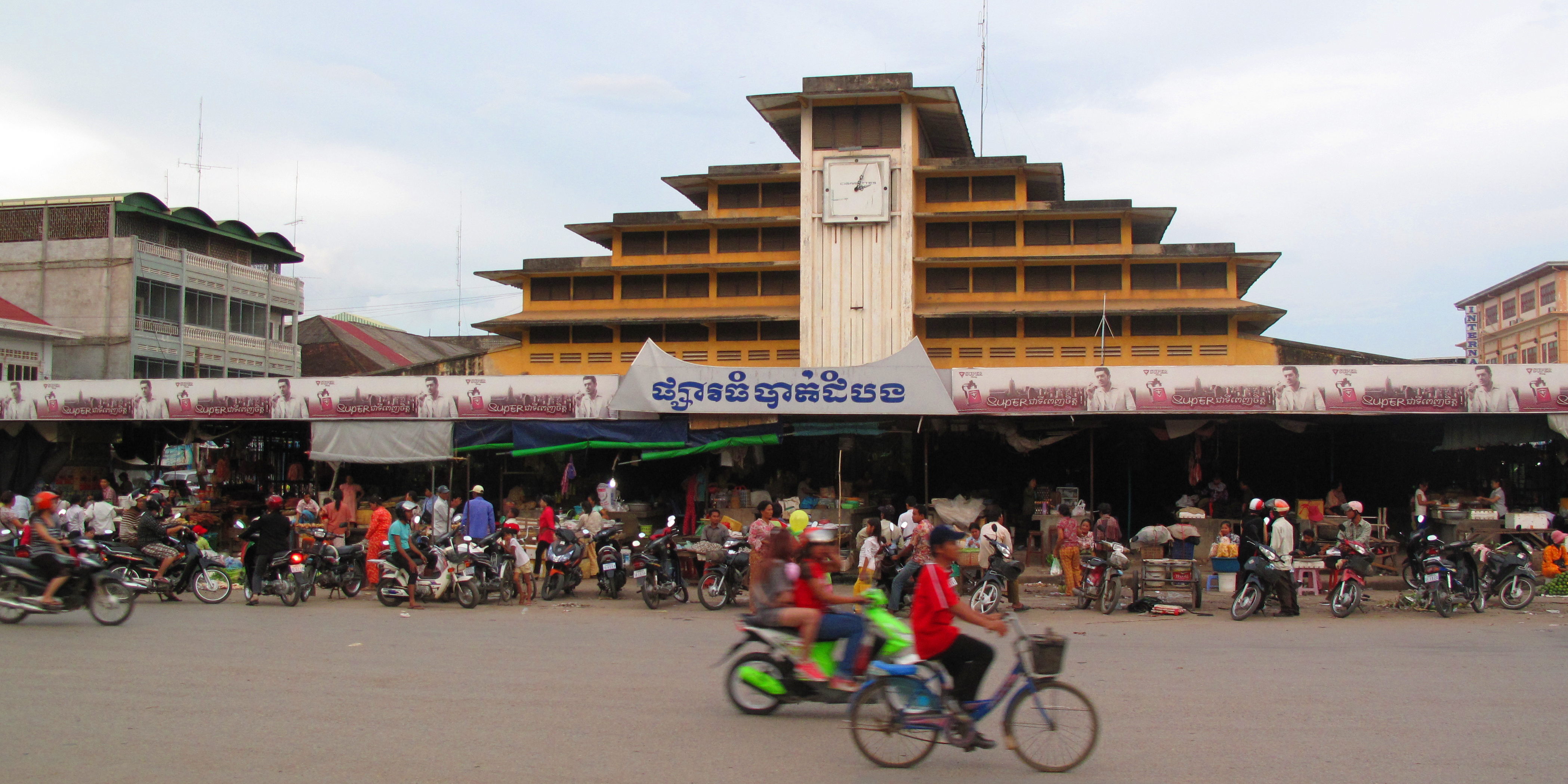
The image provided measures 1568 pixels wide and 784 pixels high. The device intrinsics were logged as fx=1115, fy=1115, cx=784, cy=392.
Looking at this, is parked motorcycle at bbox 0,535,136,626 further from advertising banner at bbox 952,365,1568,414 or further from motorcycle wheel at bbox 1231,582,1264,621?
motorcycle wheel at bbox 1231,582,1264,621

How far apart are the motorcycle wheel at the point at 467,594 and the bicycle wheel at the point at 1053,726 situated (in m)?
10.4

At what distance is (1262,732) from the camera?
280 inches

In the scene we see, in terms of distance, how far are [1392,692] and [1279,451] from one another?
15558 mm

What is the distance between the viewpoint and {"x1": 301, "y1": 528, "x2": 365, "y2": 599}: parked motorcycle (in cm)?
1548

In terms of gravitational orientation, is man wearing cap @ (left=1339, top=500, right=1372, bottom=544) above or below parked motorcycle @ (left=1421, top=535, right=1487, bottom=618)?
above

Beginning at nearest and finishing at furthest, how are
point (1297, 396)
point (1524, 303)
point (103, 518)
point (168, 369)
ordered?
point (103, 518) < point (1297, 396) < point (168, 369) < point (1524, 303)

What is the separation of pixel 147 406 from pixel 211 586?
9.26 m

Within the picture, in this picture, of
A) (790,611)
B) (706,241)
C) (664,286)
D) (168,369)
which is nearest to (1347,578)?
(790,611)

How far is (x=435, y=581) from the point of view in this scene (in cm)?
1524

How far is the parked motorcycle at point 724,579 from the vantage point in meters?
15.3

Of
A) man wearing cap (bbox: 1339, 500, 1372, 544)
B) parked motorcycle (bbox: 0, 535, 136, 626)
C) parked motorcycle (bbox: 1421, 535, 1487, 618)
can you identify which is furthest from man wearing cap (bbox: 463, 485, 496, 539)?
parked motorcycle (bbox: 1421, 535, 1487, 618)

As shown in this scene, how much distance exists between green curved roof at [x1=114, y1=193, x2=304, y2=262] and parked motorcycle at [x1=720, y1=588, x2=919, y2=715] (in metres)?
39.1

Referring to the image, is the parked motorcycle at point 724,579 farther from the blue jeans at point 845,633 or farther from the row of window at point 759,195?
the row of window at point 759,195

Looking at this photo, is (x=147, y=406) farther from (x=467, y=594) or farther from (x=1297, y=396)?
(x=1297, y=396)
